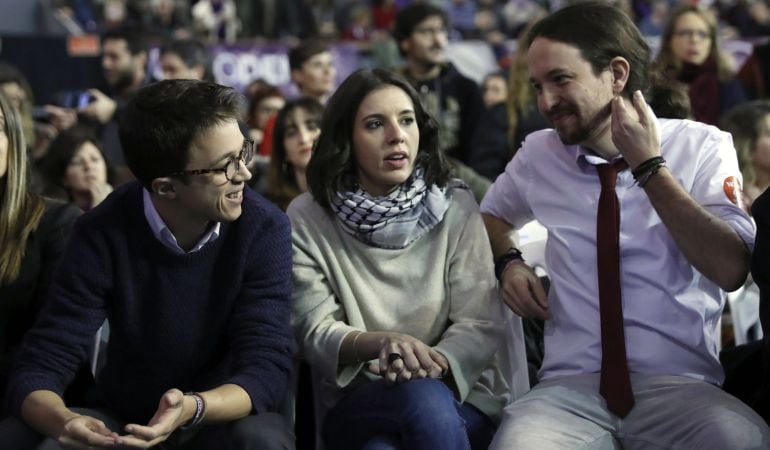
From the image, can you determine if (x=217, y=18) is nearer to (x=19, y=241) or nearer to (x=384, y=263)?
(x=19, y=241)

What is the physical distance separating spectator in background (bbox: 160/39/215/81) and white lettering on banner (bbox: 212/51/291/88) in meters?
5.26

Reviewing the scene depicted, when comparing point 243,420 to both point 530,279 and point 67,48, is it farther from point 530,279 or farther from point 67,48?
point 67,48

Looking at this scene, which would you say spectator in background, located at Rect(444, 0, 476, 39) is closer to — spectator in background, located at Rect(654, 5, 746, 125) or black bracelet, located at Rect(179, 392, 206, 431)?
spectator in background, located at Rect(654, 5, 746, 125)

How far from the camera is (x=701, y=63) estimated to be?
262 inches

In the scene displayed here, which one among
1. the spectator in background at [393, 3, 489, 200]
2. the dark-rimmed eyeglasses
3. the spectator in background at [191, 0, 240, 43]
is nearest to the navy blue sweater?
the dark-rimmed eyeglasses

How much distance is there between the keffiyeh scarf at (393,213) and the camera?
11.5ft

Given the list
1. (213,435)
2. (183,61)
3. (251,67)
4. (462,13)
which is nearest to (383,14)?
(462,13)

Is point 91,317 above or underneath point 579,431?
above

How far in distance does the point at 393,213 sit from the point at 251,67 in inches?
397

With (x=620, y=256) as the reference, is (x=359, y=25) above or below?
below

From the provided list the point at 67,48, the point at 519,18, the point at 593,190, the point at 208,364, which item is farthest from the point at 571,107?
the point at 519,18

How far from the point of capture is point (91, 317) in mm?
3240

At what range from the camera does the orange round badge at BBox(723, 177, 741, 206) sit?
10.5 ft

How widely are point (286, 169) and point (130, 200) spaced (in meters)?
1.81
